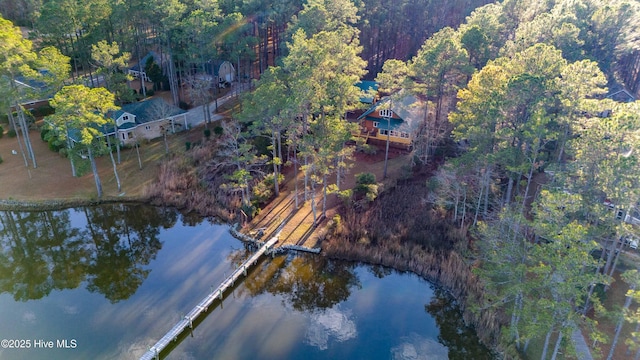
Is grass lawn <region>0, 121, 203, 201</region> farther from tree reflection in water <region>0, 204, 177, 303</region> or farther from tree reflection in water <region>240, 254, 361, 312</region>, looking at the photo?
tree reflection in water <region>240, 254, 361, 312</region>

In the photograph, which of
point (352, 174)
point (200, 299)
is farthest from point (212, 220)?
point (352, 174)

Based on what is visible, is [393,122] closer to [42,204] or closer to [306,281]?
[306,281]

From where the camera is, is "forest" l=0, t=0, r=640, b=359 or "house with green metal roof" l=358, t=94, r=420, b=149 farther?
"house with green metal roof" l=358, t=94, r=420, b=149

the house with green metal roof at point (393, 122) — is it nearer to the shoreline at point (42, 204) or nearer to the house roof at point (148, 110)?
the house roof at point (148, 110)

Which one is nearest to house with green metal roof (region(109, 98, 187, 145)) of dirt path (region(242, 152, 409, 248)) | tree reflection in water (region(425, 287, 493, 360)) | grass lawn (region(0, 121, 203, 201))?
grass lawn (region(0, 121, 203, 201))

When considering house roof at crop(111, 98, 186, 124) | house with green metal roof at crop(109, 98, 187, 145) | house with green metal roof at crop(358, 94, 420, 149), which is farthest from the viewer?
house roof at crop(111, 98, 186, 124)

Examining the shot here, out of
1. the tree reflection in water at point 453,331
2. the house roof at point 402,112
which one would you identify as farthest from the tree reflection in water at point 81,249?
the house roof at point 402,112

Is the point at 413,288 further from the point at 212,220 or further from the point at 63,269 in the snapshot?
the point at 63,269

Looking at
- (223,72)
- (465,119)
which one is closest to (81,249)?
(465,119)
